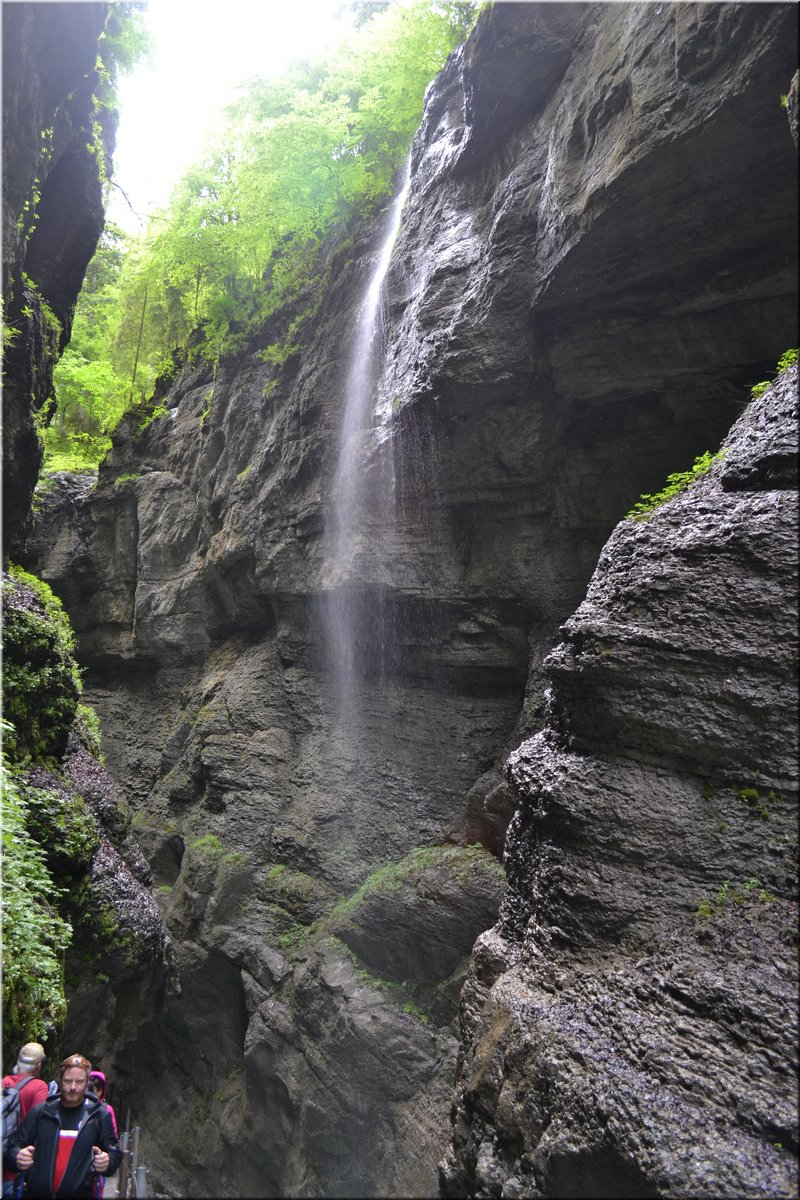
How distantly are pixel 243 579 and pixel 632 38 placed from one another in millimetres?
10874

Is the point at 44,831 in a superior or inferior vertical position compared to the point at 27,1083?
superior

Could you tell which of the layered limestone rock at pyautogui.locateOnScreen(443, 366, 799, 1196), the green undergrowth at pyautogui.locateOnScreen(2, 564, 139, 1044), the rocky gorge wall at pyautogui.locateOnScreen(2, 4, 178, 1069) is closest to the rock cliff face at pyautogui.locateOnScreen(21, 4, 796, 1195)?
the layered limestone rock at pyautogui.locateOnScreen(443, 366, 799, 1196)

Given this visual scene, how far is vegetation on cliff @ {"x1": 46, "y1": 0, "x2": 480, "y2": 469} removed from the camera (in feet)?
44.1

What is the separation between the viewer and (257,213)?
48.6ft

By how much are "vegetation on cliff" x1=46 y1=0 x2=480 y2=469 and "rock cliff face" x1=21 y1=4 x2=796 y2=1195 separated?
1.71 meters

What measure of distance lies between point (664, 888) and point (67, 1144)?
12.5ft

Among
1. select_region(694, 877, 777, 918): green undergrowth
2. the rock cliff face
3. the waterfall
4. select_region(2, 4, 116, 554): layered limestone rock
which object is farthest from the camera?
the waterfall

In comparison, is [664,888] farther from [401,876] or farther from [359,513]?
[359,513]

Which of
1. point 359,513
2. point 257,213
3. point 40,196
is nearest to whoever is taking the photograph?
point 40,196

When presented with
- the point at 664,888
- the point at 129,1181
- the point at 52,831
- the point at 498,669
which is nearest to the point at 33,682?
the point at 52,831

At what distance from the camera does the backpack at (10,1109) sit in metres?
3.80

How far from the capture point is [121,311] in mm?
21359

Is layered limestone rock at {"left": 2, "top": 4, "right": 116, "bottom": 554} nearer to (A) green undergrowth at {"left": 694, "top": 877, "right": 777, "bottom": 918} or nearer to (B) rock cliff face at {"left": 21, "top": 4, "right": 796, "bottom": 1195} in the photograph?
(B) rock cliff face at {"left": 21, "top": 4, "right": 796, "bottom": 1195}

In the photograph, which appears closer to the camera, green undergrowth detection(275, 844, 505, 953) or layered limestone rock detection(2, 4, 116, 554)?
layered limestone rock detection(2, 4, 116, 554)
